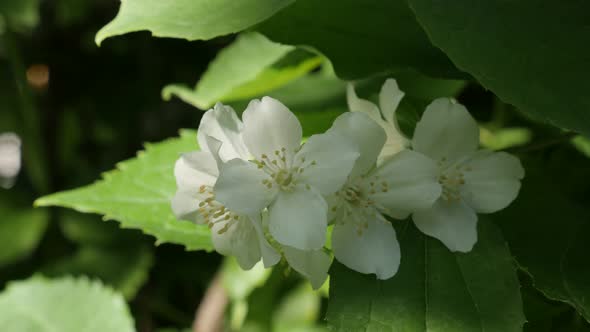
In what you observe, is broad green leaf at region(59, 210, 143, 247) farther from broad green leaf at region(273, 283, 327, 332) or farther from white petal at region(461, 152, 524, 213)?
white petal at region(461, 152, 524, 213)

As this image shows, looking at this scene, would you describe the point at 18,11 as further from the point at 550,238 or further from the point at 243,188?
the point at 550,238

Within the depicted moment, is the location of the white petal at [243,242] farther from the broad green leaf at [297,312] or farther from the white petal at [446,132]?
the broad green leaf at [297,312]

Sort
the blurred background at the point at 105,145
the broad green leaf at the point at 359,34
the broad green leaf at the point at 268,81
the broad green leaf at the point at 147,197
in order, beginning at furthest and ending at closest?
the blurred background at the point at 105,145
the broad green leaf at the point at 268,81
the broad green leaf at the point at 147,197
the broad green leaf at the point at 359,34

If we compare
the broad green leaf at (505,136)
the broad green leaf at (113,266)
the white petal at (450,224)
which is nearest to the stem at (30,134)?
the broad green leaf at (113,266)

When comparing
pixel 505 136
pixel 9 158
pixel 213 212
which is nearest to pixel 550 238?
pixel 213 212

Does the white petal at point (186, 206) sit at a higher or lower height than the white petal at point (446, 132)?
lower

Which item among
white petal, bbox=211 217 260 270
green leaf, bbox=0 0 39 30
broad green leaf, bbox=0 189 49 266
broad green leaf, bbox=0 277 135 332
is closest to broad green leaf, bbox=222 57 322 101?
white petal, bbox=211 217 260 270

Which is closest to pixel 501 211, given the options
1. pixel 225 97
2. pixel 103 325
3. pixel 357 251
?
pixel 357 251
